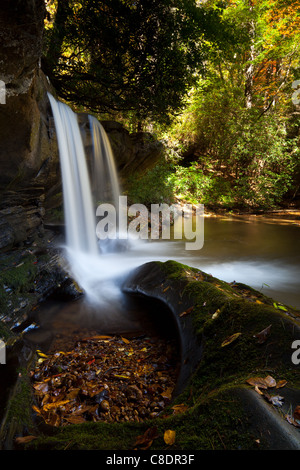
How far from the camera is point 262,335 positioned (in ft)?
5.85

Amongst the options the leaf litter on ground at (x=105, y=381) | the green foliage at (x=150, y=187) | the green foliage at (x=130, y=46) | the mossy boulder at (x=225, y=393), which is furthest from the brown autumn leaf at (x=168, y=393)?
the green foliage at (x=150, y=187)

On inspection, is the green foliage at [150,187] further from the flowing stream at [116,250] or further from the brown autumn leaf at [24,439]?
the brown autumn leaf at [24,439]

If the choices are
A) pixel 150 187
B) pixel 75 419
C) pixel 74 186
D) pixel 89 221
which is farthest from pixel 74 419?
pixel 150 187

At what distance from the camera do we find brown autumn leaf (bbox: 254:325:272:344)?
1.75m

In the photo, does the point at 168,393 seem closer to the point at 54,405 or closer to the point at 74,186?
the point at 54,405

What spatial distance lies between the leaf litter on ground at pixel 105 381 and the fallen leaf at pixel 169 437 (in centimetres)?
67

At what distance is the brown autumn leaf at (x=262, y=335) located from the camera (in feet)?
5.75

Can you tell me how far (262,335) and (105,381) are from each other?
63.4 inches

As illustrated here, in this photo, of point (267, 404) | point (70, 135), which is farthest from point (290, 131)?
point (267, 404)

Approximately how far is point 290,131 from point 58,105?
47.1 ft
